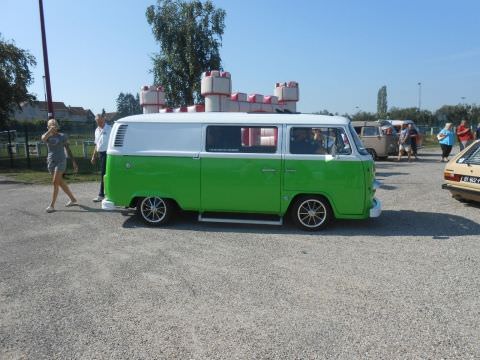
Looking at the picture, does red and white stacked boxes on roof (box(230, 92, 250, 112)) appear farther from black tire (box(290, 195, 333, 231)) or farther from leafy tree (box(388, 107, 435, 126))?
leafy tree (box(388, 107, 435, 126))

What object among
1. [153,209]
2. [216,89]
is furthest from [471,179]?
[216,89]

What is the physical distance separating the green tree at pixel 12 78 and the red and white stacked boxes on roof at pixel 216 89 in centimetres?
1126

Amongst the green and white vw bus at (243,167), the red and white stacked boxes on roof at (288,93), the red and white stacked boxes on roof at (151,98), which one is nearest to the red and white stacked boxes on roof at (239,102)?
the red and white stacked boxes on roof at (288,93)

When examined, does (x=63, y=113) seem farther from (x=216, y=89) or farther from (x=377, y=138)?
(x=216, y=89)

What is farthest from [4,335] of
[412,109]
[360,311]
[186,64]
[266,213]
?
[412,109]

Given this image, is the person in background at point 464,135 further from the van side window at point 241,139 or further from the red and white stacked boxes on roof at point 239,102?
the van side window at point 241,139

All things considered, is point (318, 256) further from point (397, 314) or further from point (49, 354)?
point (49, 354)

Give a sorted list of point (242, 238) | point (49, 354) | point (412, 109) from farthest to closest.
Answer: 1. point (412, 109)
2. point (242, 238)
3. point (49, 354)

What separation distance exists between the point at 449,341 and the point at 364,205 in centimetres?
346

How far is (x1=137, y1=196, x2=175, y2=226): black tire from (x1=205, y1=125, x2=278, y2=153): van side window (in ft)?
4.21

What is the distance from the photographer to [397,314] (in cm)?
405

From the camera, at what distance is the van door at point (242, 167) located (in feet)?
23.0

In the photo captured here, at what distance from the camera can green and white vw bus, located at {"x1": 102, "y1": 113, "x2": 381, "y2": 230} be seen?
22.6ft

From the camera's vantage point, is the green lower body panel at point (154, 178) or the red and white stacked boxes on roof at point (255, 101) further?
the red and white stacked boxes on roof at point (255, 101)
